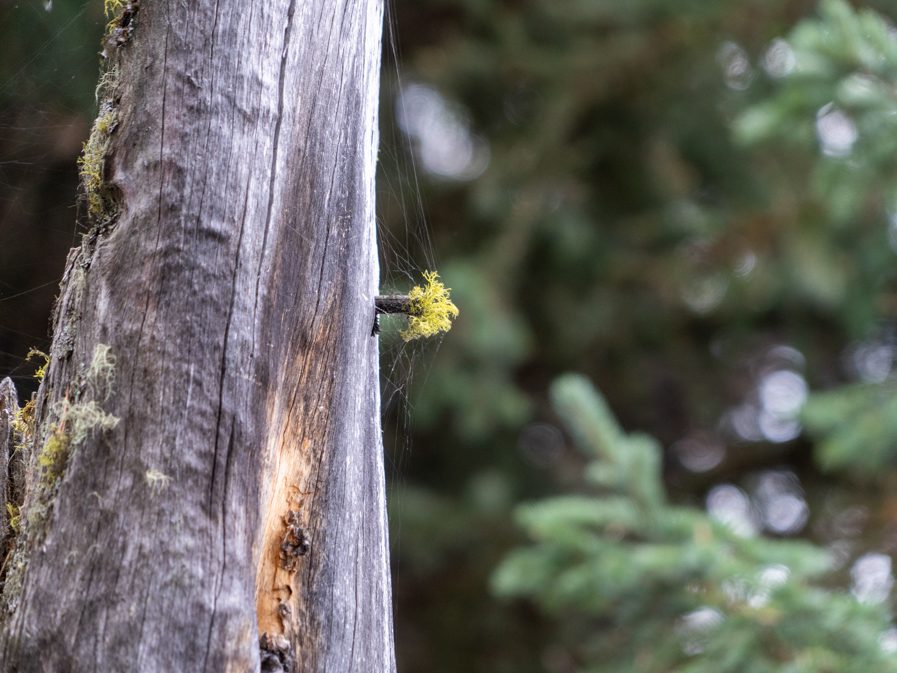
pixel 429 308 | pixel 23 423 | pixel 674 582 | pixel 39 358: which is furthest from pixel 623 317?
pixel 23 423

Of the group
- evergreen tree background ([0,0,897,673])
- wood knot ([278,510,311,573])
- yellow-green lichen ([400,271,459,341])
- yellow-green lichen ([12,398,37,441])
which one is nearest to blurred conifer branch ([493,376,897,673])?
evergreen tree background ([0,0,897,673])

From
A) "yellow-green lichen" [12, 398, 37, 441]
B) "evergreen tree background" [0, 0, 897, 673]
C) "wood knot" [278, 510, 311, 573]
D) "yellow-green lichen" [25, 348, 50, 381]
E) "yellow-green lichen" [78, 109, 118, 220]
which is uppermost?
"evergreen tree background" [0, 0, 897, 673]

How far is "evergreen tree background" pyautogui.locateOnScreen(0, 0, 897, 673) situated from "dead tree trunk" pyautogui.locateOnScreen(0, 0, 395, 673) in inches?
59.7

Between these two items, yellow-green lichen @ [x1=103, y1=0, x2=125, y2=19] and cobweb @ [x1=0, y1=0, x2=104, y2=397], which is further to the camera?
cobweb @ [x1=0, y1=0, x2=104, y2=397]

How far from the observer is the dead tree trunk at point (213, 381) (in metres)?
0.95

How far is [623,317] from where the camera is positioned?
4727 mm

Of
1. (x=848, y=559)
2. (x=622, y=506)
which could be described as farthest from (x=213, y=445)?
(x=848, y=559)

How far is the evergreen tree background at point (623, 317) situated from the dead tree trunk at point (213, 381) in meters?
1.52

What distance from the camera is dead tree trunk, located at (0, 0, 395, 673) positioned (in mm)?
946

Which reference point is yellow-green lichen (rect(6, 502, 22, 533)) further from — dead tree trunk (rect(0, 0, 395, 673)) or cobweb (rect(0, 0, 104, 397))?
cobweb (rect(0, 0, 104, 397))

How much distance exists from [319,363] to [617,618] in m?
1.98

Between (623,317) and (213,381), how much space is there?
3.93 metres

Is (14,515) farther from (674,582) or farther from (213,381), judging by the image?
(674,582)

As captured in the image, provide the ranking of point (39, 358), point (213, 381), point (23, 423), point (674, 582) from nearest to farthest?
point (213, 381), point (23, 423), point (39, 358), point (674, 582)
